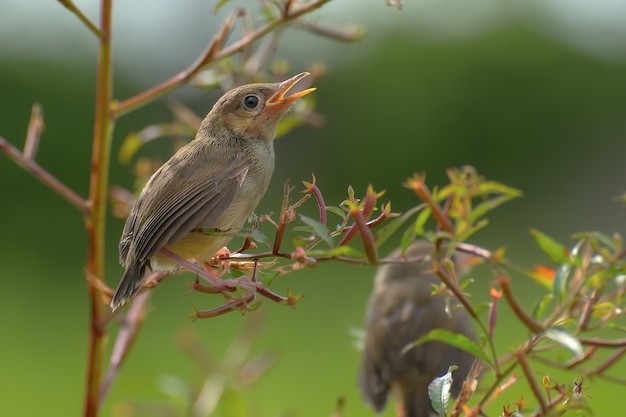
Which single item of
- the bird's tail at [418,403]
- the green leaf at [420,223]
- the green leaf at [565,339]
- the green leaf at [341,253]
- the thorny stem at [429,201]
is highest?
the thorny stem at [429,201]

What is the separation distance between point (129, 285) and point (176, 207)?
0.27 metres

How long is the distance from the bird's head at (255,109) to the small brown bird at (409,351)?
3.89 ft

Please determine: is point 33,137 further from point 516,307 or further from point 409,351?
point 409,351

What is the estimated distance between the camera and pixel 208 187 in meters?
2.39

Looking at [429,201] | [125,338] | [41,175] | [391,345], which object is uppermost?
[429,201]

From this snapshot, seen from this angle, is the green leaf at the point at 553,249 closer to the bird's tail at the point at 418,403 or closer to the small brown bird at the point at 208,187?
the small brown bird at the point at 208,187

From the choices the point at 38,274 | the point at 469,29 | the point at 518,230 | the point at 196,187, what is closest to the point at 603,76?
the point at 469,29

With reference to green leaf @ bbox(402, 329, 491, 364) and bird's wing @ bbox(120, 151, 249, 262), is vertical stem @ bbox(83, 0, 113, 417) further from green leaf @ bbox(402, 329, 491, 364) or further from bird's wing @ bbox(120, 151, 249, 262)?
green leaf @ bbox(402, 329, 491, 364)

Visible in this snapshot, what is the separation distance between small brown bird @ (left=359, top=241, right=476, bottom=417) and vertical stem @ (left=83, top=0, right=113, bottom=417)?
1840mm

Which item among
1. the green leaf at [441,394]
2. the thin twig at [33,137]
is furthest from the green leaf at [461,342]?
the thin twig at [33,137]

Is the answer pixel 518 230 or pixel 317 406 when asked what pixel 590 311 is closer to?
pixel 317 406

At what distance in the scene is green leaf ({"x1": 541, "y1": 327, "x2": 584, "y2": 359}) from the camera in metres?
1.26

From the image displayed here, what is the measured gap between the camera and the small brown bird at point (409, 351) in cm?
377

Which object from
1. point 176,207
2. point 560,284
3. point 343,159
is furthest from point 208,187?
point 343,159
